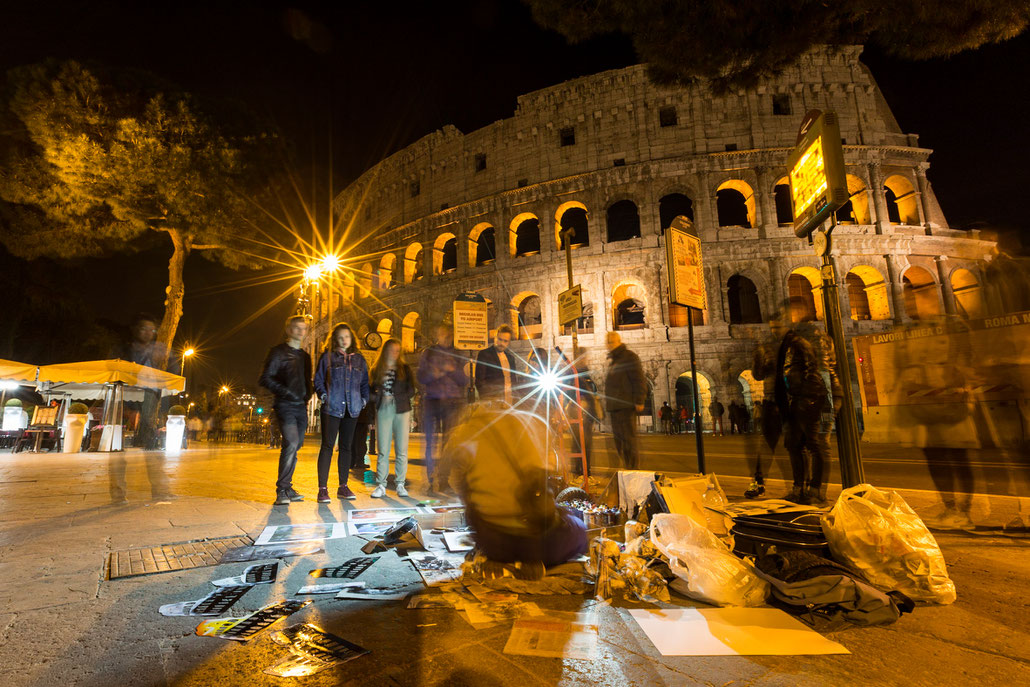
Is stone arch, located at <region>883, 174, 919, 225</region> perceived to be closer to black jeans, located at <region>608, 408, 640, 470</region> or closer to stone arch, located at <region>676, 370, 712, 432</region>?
stone arch, located at <region>676, 370, 712, 432</region>

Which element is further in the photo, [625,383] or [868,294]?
[868,294]

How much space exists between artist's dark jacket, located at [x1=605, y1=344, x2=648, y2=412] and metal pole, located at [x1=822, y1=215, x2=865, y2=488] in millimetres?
2182

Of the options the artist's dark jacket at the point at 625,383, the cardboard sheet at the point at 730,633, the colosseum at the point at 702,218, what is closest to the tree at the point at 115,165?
the colosseum at the point at 702,218

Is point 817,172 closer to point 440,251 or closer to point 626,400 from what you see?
point 626,400

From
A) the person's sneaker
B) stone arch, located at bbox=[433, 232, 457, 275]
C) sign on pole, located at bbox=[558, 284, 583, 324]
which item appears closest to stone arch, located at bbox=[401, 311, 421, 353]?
stone arch, located at bbox=[433, 232, 457, 275]

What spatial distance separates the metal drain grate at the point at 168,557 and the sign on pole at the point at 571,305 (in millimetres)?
7338

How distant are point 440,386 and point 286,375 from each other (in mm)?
1741

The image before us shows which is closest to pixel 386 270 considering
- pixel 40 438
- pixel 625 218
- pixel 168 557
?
pixel 625 218

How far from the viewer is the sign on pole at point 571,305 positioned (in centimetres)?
958

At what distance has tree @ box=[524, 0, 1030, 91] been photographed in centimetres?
444

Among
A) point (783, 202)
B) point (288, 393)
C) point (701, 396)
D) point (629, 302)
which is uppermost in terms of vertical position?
point (783, 202)

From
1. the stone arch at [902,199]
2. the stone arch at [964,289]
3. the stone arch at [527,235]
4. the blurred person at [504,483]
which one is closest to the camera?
the blurred person at [504,483]

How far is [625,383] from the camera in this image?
5.86 meters

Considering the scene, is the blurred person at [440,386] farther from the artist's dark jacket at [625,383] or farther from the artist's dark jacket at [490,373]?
the artist's dark jacket at [625,383]
